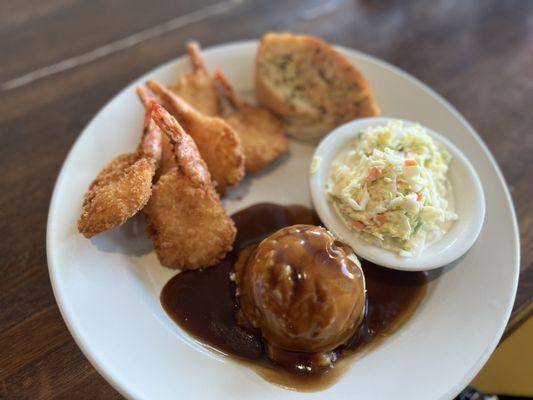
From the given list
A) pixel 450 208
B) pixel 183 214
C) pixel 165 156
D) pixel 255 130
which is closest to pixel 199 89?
pixel 255 130

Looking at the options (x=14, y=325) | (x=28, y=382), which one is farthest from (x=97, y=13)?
(x=28, y=382)

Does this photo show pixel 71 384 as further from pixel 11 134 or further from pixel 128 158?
pixel 11 134

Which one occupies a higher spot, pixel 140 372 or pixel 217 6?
pixel 217 6

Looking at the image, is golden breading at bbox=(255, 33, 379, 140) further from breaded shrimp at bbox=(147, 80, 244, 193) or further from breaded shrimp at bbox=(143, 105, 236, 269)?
breaded shrimp at bbox=(143, 105, 236, 269)

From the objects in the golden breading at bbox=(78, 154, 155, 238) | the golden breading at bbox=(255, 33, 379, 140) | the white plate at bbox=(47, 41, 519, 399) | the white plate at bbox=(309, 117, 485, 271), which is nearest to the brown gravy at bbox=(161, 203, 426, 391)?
the white plate at bbox=(47, 41, 519, 399)

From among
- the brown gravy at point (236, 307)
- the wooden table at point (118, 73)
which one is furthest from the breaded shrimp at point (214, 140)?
the wooden table at point (118, 73)

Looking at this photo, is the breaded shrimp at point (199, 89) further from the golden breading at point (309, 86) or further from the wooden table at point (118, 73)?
the wooden table at point (118, 73)

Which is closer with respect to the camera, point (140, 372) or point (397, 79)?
point (140, 372)
